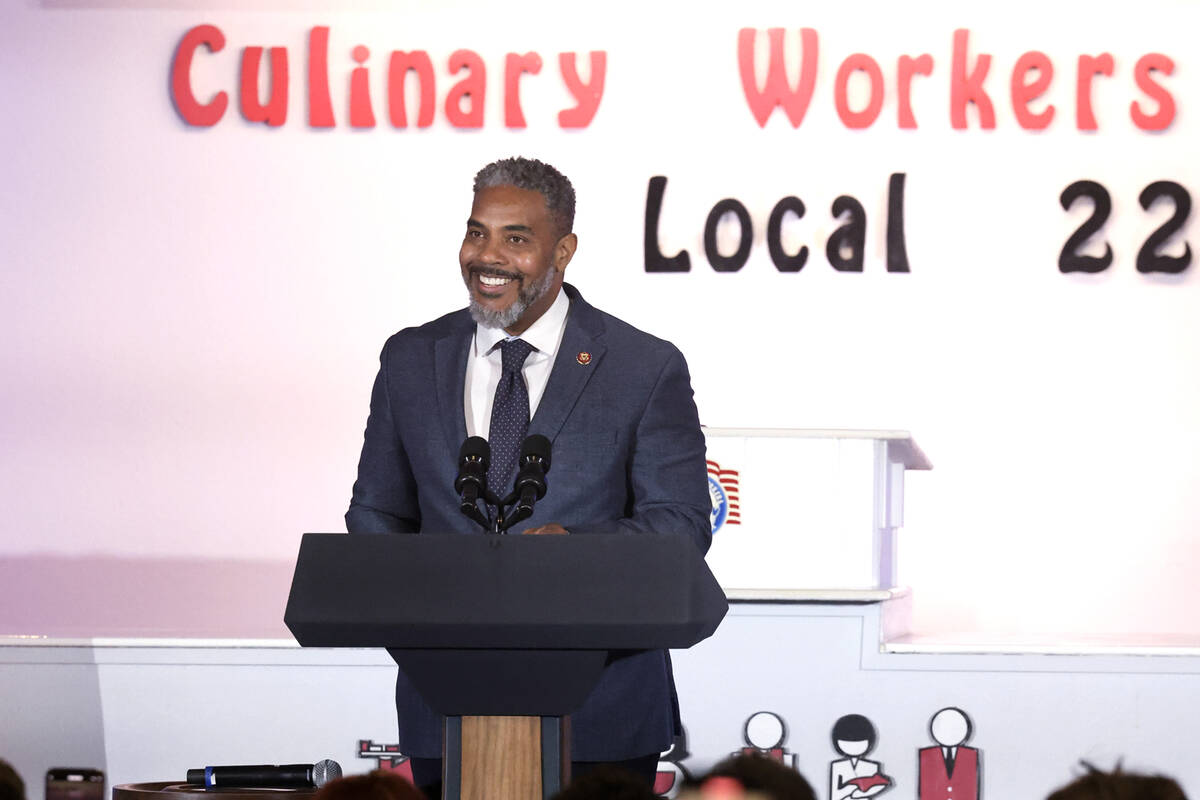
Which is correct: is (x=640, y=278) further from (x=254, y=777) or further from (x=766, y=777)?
(x=766, y=777)

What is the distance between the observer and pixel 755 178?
5898 mm

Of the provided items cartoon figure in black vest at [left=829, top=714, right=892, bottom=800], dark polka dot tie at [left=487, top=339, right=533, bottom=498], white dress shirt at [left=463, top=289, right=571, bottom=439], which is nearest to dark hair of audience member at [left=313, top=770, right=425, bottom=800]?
dark polka dot tie at [left=487, top=339, right=533, bottom=498]

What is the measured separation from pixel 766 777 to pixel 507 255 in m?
0.76

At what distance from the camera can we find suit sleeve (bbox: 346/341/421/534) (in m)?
2.19

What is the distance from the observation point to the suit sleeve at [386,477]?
219 centimetres

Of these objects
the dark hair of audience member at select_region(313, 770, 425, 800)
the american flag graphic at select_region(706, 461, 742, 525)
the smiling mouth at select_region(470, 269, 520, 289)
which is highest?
the smiling mouth at select_region(470, 269, 520, 289)

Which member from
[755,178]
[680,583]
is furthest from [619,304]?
[680,583]

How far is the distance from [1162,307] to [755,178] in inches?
59.4

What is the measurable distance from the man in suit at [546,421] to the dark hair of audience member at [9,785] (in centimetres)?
46

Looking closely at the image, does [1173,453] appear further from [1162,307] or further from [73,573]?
[73,573]

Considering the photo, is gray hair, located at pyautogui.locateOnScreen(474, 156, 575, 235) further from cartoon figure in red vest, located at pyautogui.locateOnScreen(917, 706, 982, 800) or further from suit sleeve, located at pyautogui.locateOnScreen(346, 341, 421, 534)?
cartoon figure in red vest, located at pyautogui.locateOnScreen(917, 706, 982, 800)

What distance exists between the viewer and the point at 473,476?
173 cm

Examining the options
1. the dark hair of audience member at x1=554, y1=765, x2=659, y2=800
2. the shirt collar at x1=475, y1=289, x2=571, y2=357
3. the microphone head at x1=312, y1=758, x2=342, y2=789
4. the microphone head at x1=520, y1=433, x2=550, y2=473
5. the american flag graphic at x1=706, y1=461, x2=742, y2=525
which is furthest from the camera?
the american flag graphic at x1=706, y1=461, x2=742, y2=525

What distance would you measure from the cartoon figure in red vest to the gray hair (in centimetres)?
211
